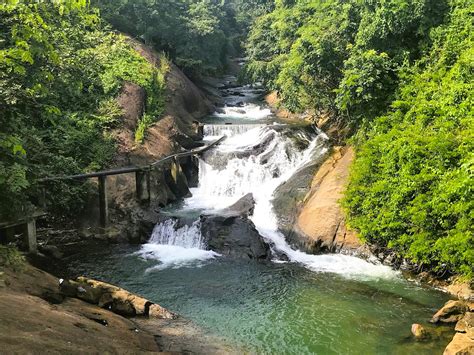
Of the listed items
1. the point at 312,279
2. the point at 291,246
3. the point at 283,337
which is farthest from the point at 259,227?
the point at 283,337

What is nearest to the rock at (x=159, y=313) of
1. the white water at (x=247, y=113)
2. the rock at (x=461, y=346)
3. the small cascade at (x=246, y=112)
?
the rock at (x=461, y=346)

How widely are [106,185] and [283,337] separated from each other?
10.8m

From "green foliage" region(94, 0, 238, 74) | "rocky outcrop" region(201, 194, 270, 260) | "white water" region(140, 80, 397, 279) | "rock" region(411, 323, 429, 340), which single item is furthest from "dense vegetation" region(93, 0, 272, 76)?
"rock" region(411, 323, 429, 340)

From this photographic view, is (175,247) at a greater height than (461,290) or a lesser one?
lesser

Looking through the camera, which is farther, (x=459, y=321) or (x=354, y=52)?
(x=354, y=52)

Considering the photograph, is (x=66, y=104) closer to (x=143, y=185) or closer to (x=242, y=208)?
(x=143, y=185)

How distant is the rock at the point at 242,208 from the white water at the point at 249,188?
30 centimetres

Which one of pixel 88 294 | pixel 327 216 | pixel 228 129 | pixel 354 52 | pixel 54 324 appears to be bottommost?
pixel 88 294

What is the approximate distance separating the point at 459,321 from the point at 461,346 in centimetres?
155

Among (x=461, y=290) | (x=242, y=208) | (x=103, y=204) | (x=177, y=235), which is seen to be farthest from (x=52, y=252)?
(x=461, y=290)

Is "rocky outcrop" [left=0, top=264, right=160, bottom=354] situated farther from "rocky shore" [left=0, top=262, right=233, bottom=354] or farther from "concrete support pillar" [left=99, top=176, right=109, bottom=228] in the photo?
"concrete support pillar" [left=99, top=176, right=109, bottom=228]

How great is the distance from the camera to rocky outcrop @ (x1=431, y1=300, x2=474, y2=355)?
29.5 ft

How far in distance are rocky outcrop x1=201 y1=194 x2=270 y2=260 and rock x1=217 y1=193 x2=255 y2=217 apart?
1.30ft

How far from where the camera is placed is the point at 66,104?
21906 millimetres
